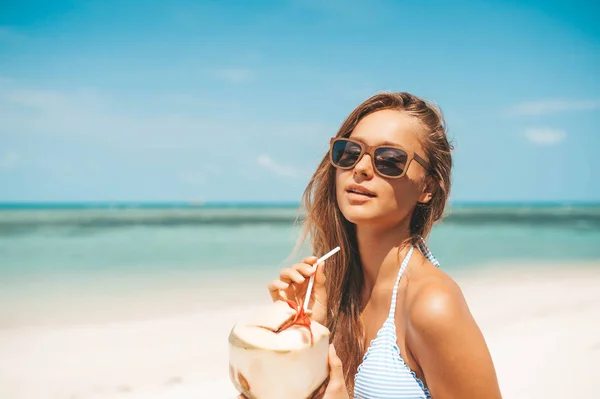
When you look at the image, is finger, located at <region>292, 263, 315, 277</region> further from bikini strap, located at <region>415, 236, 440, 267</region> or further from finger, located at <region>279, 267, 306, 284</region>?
bikini strap, located at <region>415, 236, 440, 267</region>

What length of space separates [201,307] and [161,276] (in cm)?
331

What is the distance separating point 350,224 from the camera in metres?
2.43

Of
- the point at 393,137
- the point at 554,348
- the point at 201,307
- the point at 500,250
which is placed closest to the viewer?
the point at 393,137

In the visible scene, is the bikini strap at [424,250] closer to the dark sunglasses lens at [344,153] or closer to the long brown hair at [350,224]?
the long brown hair at [350,224]

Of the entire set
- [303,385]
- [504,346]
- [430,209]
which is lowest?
[504,346]

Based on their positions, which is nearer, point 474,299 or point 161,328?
point 161,328

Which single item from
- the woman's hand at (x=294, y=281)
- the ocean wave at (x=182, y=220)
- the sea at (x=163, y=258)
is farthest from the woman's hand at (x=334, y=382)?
the ocean wave at (x=182, y=220)

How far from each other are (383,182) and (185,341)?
17.1 ft

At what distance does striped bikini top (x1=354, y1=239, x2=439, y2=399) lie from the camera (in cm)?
184

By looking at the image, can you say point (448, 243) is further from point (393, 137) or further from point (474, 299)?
point (393, 137)

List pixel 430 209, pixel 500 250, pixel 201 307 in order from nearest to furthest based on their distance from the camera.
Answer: pixel 430 209
pixel 201 307
pixel 500 250

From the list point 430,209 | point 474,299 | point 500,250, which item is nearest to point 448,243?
point 500,250

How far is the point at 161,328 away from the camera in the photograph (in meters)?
7.16

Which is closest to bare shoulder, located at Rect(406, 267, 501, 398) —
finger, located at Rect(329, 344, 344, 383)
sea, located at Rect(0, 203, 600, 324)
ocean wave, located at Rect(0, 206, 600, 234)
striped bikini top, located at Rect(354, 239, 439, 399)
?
striped bikini top, located at Rect(354, 239, 439, 399)
